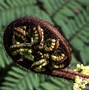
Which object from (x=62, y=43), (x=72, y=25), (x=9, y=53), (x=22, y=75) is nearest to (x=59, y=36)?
(x=62, y=43)

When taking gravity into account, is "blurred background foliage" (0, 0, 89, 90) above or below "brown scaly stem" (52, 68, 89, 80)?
above

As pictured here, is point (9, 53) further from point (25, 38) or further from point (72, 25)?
point (72, 25)

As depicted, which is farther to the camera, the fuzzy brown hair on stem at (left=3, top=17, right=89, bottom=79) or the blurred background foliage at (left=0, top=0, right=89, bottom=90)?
the blurred background foliage at (left=0, top=0, right=89, bottom=90)

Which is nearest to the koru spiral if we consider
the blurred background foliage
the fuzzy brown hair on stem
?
the fuzzy brown hair on stem

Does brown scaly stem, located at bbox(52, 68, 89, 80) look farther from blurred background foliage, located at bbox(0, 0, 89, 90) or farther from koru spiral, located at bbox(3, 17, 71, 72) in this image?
blurred background foliage, located at bbox(0, 0, 89, 90)

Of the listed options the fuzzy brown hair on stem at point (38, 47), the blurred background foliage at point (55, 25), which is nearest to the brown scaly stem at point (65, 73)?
the fuzzy brown hair on stem at point (38, 47)

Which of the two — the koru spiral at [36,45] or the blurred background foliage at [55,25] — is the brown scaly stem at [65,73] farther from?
the blurred background foliage at [55,25]
